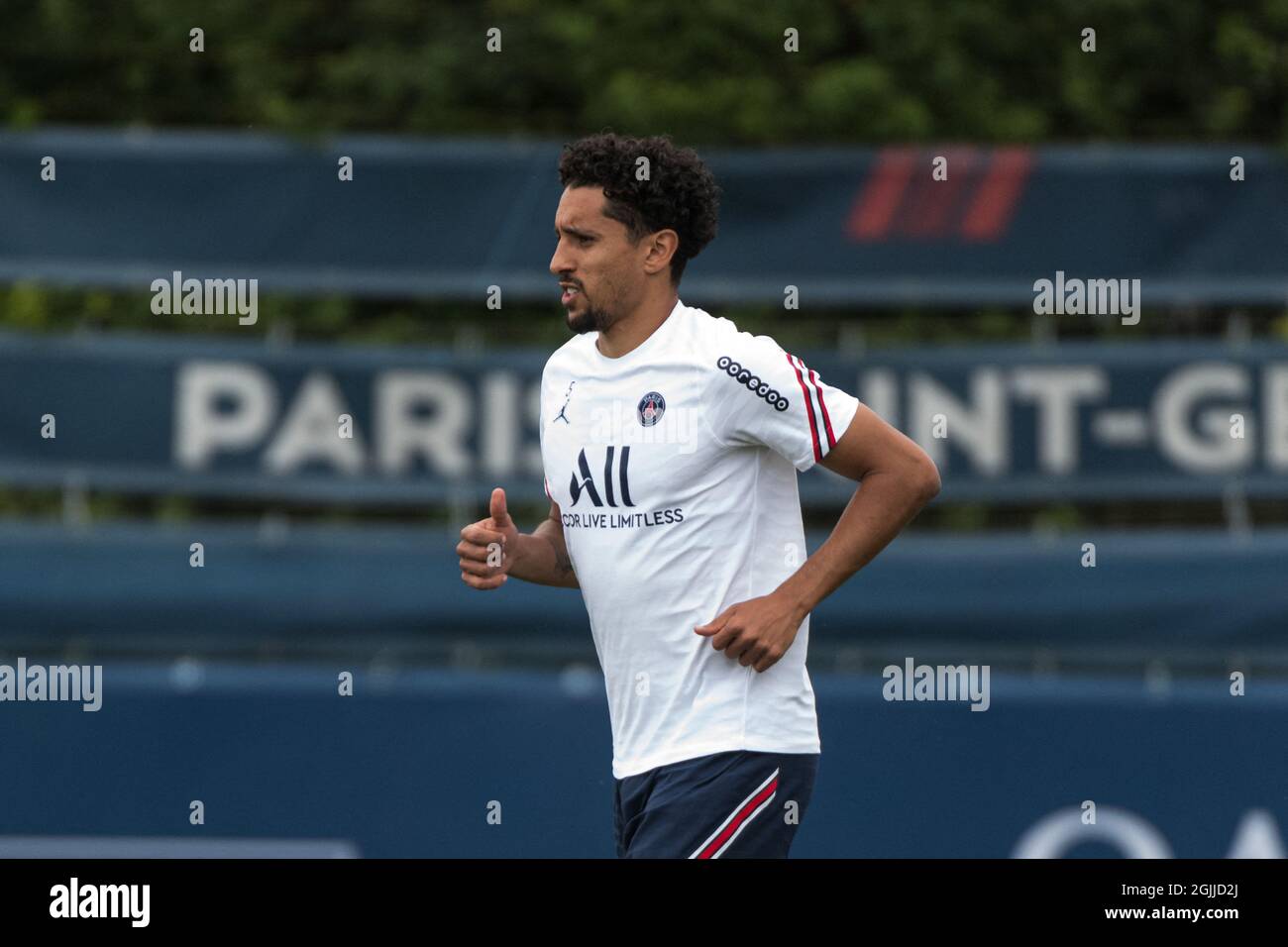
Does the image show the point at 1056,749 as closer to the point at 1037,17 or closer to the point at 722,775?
the point at 722,775

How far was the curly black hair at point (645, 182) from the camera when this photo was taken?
451cm

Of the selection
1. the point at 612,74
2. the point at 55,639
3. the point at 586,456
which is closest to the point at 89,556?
the point at 55,639

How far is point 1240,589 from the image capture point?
8.55 metres

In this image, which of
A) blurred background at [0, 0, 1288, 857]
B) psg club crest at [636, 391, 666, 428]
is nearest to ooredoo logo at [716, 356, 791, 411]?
psg club crest at [636, 391, 666, 428]

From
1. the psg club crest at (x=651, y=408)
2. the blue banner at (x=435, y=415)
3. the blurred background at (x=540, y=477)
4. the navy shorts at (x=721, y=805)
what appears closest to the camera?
the navy shorts at (x=721, y=805)

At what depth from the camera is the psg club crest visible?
14.5 feet

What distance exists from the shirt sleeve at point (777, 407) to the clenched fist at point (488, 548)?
0.60 meters

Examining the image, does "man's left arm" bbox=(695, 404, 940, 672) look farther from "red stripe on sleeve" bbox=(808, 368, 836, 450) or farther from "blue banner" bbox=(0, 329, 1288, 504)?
"blue banner" bbox=(0, 329, 1288, 504)

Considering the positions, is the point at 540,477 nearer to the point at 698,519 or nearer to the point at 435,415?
the point at 435,415

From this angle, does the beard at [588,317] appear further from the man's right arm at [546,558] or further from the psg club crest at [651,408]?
the man's right arm at [546,558]

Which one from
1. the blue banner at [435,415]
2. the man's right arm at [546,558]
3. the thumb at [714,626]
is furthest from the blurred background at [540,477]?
the thumb at [714,626]

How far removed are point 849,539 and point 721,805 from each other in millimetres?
711

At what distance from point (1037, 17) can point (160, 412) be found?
18.0ft

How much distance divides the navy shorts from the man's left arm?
0.26m
